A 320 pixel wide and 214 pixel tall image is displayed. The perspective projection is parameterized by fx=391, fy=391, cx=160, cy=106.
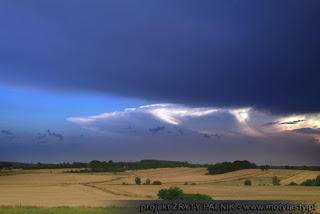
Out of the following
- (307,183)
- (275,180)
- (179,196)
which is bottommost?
(307,183)

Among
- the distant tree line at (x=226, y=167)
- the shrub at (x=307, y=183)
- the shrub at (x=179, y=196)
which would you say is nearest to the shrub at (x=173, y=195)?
the shrub at (x=179, y=196)

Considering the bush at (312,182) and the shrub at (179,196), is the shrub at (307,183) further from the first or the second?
the shrub at (179,196)

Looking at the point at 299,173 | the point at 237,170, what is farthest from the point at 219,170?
the point at 299,173

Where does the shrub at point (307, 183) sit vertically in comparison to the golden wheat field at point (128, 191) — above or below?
above

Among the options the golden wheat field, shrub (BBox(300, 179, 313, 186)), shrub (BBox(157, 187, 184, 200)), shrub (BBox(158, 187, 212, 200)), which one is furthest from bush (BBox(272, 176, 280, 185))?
shrub (BBox(157, 187, 184, 200))

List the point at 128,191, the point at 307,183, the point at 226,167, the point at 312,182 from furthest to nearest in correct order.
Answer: the point at 226,167 → the point at 312,182 → the point at 307,183 → the point at 128,191

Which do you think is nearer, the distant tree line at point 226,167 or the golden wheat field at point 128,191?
the golden wheat field at point 128,191

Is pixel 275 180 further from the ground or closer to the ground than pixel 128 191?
further from the ground

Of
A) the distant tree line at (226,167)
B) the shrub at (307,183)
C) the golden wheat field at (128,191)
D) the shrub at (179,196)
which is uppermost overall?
the distant tree line at (226,167)

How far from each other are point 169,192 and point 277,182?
2819 inches

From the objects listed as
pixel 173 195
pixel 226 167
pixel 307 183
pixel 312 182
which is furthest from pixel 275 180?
pixel 173 195

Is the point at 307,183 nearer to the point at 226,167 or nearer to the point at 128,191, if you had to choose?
the point at 128,191

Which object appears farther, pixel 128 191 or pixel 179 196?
pixel 128 191

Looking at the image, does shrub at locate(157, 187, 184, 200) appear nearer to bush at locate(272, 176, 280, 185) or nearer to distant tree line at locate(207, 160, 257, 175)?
bush at locate(272, 176, 280, 185)
